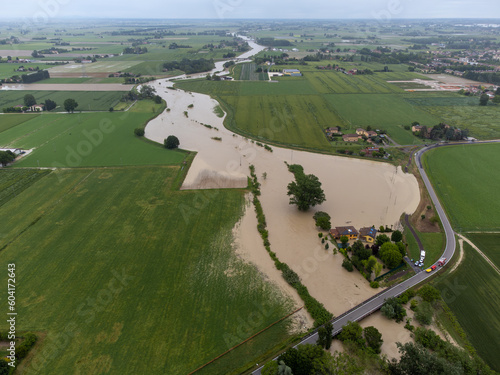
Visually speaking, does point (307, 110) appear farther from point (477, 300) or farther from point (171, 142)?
point (477, 300)

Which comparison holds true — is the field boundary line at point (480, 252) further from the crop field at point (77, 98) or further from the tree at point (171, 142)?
the crop field at point (77, 98)

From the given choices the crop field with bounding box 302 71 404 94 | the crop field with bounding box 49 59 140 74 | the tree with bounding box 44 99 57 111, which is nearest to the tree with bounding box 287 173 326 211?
the crop field with bounding box 302 71 404 94

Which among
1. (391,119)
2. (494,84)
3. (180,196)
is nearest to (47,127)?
(180,196)

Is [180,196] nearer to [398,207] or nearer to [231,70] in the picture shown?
[398,207]

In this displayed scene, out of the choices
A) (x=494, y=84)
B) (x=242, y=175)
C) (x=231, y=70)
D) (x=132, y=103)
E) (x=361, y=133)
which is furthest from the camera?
(x=231, y=70)

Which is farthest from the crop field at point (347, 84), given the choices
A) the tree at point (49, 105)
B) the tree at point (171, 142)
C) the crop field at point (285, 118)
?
the tree at point (49, 105)

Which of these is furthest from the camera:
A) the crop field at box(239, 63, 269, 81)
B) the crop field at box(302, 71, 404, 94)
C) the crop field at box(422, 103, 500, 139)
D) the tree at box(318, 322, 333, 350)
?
the crop field at box(239, 63, 269, 81)

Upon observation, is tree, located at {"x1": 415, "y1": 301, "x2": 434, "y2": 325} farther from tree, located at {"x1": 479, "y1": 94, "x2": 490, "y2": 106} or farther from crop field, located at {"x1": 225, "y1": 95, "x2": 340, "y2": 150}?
tree, located at {"x1": 479, "y1": 94, "x2": 490, "y2": 106}
